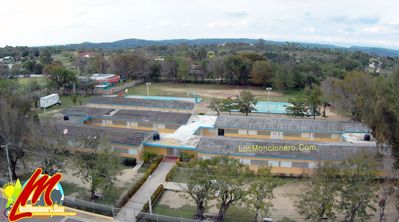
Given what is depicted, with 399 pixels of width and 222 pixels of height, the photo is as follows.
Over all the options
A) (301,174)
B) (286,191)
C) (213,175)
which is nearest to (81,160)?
(213,175)

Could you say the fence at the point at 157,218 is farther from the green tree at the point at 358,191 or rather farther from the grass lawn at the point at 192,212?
the green tree at the point at 358,191

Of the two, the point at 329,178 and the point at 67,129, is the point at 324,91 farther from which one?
the point at 67,129

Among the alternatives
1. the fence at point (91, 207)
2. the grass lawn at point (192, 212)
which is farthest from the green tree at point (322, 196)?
the fence at point (91, 207)

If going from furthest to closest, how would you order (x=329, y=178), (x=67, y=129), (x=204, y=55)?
(x=204, y=55)
(x=67, y=129)
(x=329, y=178)

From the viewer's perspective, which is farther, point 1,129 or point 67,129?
point 67,129

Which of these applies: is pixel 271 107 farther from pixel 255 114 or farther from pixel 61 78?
pixel 61 78

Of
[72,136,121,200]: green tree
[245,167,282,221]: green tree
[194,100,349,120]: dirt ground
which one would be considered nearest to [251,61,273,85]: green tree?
[194,100,349,120]: dirt ground
